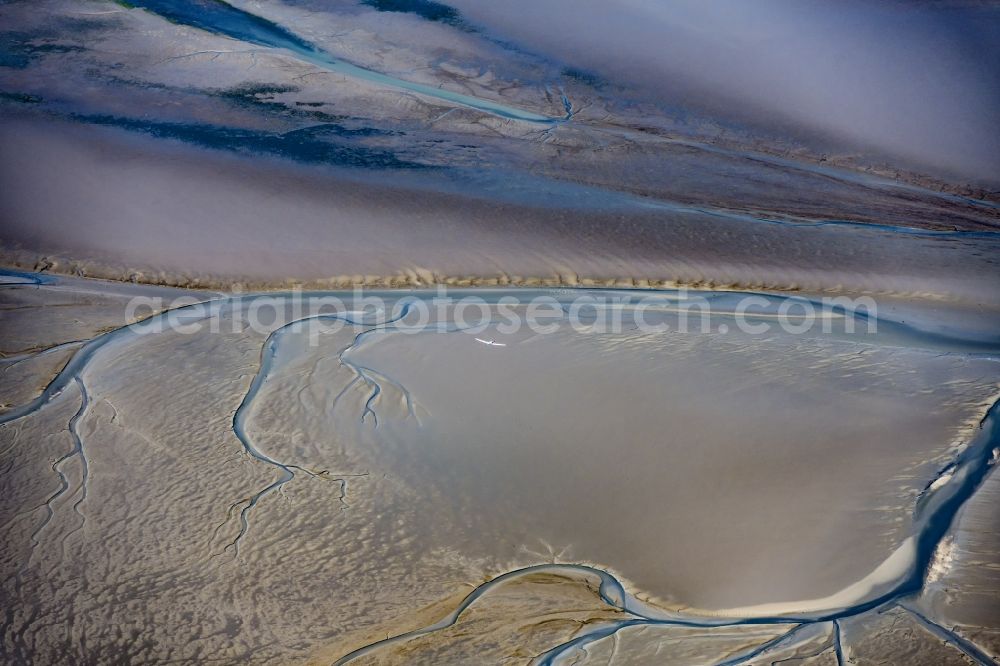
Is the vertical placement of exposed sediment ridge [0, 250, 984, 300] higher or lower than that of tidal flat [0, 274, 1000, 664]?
higher

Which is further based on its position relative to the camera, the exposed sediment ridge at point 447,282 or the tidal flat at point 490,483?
the exposed sediment ridge at point 447,282

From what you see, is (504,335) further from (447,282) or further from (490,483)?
(490,483)

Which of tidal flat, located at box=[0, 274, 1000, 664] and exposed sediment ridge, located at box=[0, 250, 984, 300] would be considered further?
exposed sediment ridge, located at box=[0, 250, 984, 300]

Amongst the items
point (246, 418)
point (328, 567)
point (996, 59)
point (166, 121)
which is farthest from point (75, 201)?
point (996, 59)

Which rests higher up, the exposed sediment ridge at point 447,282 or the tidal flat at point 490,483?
the exposed sediment ridge at point 447,282

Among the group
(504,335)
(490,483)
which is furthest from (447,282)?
(490,483)

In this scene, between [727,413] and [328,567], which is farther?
[727,413]

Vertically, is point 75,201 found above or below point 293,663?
above

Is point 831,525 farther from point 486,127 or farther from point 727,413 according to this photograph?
point 486,127
